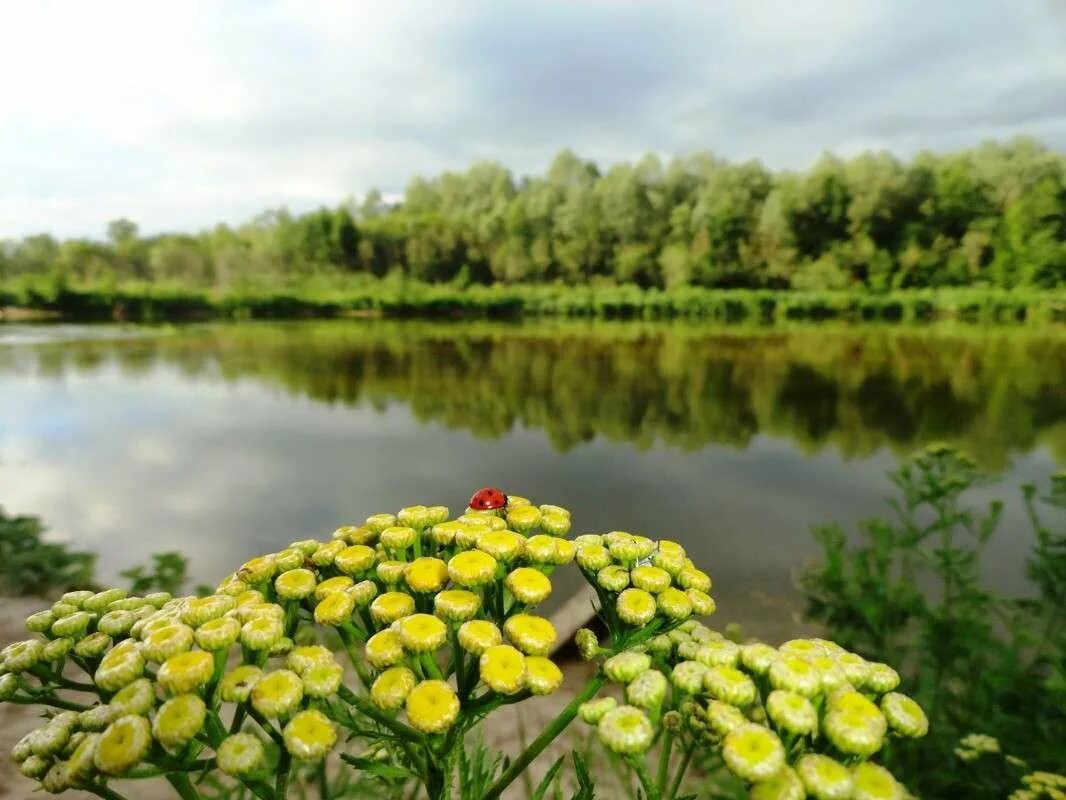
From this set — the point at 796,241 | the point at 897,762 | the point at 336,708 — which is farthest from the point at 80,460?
the point at 796,241

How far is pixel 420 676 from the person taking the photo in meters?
0.79

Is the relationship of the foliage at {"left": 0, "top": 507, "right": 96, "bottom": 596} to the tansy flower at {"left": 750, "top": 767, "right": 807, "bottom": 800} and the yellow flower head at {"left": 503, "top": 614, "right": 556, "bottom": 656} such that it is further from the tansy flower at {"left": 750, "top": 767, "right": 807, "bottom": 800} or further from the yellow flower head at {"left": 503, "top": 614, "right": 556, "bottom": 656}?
the tansy flower at {"left": 750, "top": 767, "right": 807, "bottom": 800}

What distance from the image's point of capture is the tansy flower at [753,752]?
610 millimetres

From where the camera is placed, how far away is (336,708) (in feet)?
2.74

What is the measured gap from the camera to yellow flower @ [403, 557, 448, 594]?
32.8 inches

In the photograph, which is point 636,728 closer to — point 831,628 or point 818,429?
point 831,628

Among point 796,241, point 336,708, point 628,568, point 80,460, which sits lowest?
point 80,460

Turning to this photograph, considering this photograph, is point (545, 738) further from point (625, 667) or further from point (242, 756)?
point (242, 756)

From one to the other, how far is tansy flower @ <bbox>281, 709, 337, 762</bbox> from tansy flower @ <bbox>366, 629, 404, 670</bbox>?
9 centimetres

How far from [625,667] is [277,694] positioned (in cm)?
45

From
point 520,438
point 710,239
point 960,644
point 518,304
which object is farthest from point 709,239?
point 960,644

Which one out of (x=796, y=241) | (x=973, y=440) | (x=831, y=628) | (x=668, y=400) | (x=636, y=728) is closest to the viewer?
(x=636, y=728)

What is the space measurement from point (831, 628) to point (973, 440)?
233 inches

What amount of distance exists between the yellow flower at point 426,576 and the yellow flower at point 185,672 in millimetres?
272
